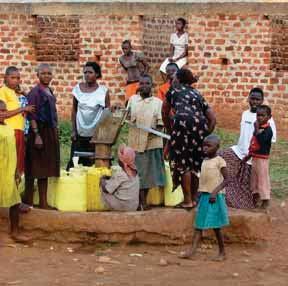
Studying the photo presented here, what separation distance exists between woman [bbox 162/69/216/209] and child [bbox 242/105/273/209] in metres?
0.65

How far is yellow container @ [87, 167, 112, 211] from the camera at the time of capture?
9.05 m

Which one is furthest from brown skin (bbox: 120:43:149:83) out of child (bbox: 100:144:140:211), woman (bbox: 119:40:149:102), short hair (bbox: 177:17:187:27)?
child (bbox: 100:144:140:211)

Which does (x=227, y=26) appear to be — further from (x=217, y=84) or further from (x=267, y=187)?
(x=267, y=187)

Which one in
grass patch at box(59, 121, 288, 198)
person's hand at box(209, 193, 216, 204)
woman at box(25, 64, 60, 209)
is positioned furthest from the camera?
grass patch at box(59, 121, 288, 198)

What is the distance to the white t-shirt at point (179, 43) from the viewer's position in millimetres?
16172

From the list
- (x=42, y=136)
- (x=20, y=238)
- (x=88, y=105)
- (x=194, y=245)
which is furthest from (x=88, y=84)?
(x=194, y=245)

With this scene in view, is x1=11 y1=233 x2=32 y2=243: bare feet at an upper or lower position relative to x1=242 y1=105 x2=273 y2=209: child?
lower

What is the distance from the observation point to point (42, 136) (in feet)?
29.5

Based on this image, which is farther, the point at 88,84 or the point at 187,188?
the point at 88,84

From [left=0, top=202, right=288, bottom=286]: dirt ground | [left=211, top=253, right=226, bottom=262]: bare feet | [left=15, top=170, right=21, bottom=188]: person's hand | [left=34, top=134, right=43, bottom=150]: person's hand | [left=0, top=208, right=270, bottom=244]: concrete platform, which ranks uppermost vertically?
[left=34, top=134, right=43, bottom=150]: person's hand

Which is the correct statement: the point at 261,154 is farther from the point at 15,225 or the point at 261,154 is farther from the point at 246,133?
the point at 15,225

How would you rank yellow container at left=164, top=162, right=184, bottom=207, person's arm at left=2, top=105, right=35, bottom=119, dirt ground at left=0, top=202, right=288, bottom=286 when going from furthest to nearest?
1. yellow container at left=164, top=162, right=184, bottom=207
2. person's arm at left=2, top=105, right=35, bottom=119
3. dirt ground at left=0, top=202, right=288, bottom=286

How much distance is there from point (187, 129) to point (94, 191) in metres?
1.03

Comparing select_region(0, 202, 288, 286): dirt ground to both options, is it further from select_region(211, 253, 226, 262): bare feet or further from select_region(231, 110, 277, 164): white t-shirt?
select_region(231, 110, 277, 164): white t-shirt
